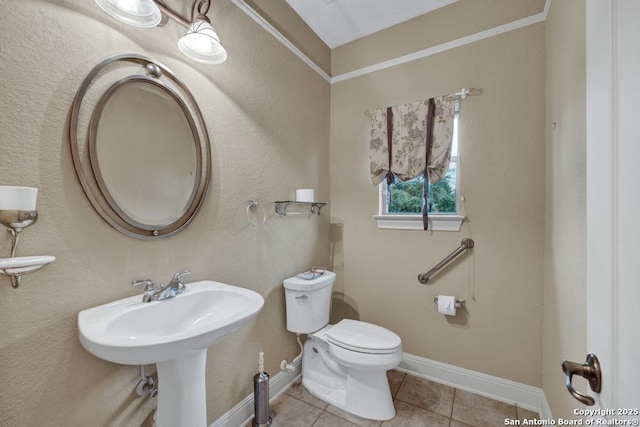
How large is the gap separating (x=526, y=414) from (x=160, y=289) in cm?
223

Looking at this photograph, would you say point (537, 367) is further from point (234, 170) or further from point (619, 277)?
point (234, 170)

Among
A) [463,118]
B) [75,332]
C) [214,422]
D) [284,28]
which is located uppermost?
[284,28]

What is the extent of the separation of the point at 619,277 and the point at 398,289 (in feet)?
5.73

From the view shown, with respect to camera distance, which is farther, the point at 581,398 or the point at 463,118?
the point at 463,118

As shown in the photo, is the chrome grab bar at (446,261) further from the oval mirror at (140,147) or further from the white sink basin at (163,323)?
the oval mirror at (140,147)

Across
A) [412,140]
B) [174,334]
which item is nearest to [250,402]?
[174,334]

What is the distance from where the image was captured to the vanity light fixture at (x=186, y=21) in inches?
38.5

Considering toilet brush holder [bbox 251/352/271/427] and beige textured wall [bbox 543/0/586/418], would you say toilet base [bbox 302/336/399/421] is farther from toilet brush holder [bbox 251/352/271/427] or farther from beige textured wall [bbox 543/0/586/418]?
beige textured wall [bbox 543/0/586/418]

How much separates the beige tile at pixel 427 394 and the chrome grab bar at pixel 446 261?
73 cm

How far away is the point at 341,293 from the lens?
7.91ft

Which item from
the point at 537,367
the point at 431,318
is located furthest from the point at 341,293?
the point at 537,367

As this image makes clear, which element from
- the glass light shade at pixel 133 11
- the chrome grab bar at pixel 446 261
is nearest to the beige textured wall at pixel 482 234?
the chrome grab bar at pixel 446 261

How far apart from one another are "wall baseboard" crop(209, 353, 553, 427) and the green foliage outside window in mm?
1145

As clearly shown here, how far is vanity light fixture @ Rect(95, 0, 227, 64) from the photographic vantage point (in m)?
0.98
